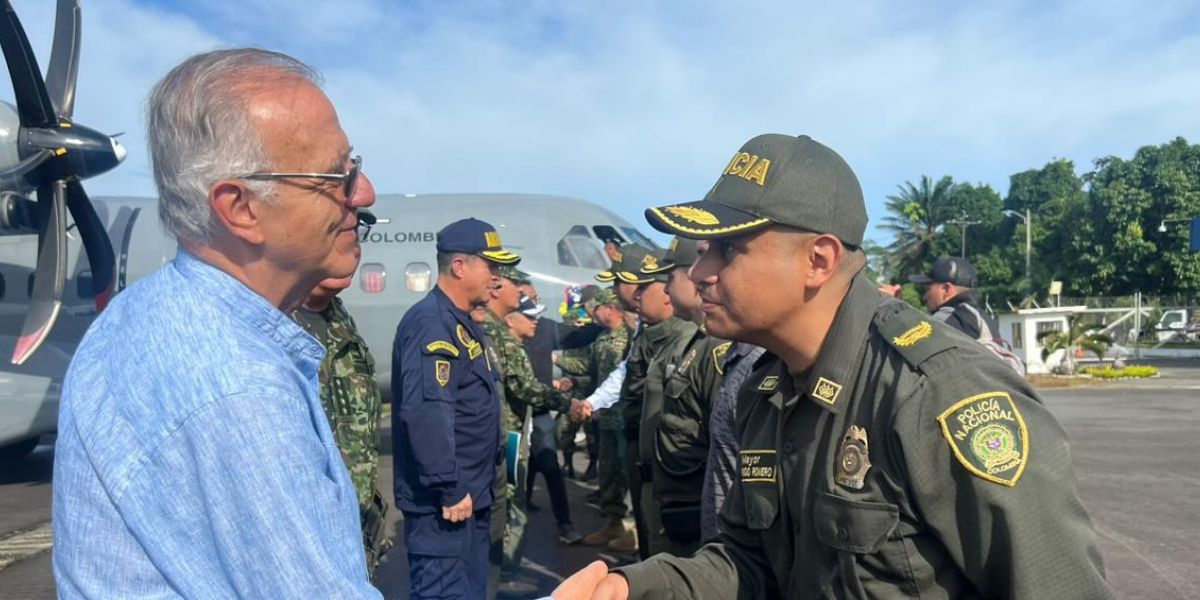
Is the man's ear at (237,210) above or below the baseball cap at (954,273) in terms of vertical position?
above

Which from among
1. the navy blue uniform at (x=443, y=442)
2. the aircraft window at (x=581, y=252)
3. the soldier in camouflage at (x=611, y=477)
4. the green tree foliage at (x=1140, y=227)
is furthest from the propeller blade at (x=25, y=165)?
the green tree foliage at (x=1140, y=227)

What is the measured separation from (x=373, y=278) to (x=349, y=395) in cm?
800

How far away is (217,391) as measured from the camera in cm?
114

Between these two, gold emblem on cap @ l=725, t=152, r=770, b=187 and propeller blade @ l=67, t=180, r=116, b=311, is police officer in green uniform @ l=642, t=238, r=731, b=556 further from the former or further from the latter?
propeller blade @ l=67, t=180, r=116, b=311

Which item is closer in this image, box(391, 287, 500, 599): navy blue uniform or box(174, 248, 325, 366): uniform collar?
box(174, 248, 325, 366): uniform collar

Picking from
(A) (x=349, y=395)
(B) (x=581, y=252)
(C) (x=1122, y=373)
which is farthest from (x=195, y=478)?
(C) (x=1122, y=373)

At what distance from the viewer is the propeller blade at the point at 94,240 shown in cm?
988

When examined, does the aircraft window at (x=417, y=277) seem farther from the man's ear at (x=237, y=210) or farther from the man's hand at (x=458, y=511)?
the man's ear at (x=237, y=210)

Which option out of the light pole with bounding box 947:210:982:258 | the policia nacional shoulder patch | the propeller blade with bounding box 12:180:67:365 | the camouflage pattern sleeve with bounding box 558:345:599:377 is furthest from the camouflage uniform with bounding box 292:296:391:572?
the light pole with bounding box 947:210:982:258

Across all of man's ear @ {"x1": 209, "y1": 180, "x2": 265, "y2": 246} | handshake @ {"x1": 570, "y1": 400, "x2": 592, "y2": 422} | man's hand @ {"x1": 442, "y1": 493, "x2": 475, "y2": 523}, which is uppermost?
man's ear @ {"x1": 209, "y1": 180, "x2": 265, "y2": 246}

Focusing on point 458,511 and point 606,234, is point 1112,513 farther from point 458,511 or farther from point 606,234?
point 606,234

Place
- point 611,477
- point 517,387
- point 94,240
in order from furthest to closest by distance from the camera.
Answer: point 94,240
point 611,477
point 517,387

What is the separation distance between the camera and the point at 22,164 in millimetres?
9273

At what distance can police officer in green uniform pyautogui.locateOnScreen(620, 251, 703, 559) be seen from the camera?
447cm
